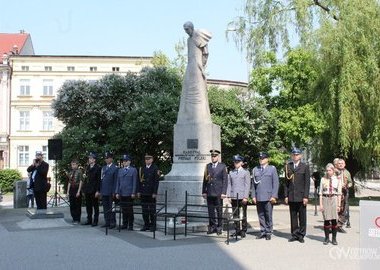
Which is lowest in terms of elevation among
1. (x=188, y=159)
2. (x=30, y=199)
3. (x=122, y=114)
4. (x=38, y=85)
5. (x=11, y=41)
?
(x=30, y=199)

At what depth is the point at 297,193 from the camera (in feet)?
37.3

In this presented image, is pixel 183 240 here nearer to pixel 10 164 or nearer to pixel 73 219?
pixel 73 219

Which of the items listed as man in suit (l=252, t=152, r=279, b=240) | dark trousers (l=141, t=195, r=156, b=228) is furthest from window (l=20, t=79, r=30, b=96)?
man in suit (l=252, t=152, r=279, b=240)

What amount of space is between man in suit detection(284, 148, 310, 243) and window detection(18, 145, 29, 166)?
50290mm

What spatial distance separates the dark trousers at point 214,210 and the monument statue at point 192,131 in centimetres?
155

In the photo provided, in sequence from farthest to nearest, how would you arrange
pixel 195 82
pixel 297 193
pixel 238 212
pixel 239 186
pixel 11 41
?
pixel 11 41 < pixel 195 82 < pixel 239 186 < pixel 238 212 < pixel 297 193

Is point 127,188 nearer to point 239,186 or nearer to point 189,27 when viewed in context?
point 239,186

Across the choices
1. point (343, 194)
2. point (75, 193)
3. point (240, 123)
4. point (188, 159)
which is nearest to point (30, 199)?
point (75, 193)

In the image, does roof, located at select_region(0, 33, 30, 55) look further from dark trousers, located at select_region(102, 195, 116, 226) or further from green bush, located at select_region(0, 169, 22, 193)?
dark trousers, located at select_region(102, 195, 116, 226)

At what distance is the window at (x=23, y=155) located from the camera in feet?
190

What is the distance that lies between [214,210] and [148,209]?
62.6 inches

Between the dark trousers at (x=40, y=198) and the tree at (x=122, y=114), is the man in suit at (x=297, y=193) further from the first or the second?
the tree at (x=122, y=114)

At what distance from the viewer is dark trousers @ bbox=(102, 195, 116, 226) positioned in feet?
42.5

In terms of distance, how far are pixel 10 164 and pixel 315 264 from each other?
53278 mm
